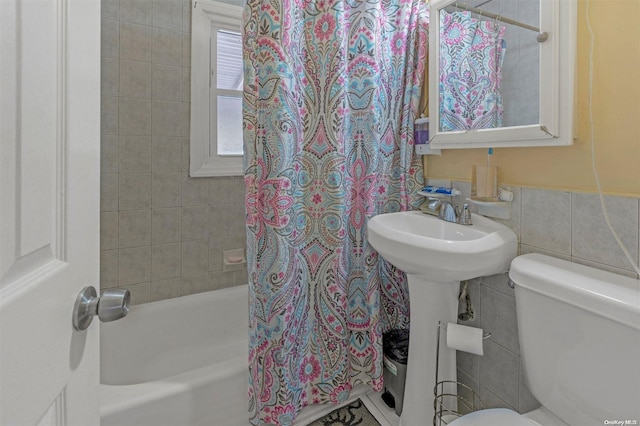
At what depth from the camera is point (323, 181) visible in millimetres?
1474

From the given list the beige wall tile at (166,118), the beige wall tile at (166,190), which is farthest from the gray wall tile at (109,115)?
the beige wall tile at (166,190)

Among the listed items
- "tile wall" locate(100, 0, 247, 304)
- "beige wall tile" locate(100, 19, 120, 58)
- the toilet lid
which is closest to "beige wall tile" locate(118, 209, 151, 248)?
"tile wall" locate(100, 0, 247, 304)

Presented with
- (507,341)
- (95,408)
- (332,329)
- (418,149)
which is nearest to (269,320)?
(332,329)

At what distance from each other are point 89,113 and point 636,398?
121 cm

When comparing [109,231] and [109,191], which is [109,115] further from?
[109,231]

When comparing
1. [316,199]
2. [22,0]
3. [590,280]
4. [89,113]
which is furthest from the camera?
[316,199]

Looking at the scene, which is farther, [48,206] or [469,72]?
[469,72]

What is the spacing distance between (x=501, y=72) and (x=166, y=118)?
1.63 metres

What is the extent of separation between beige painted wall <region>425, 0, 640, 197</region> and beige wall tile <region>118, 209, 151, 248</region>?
1.86m

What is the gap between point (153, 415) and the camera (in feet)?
4.02

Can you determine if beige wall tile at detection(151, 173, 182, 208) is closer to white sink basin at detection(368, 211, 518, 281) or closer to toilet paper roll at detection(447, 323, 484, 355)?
white sink basin at detection(368, 211, 518, 281)

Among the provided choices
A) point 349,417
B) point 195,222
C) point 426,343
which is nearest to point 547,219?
point 426,343

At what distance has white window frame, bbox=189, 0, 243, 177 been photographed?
6.26ft

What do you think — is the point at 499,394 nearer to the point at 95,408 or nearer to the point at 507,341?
the point at 507,341
